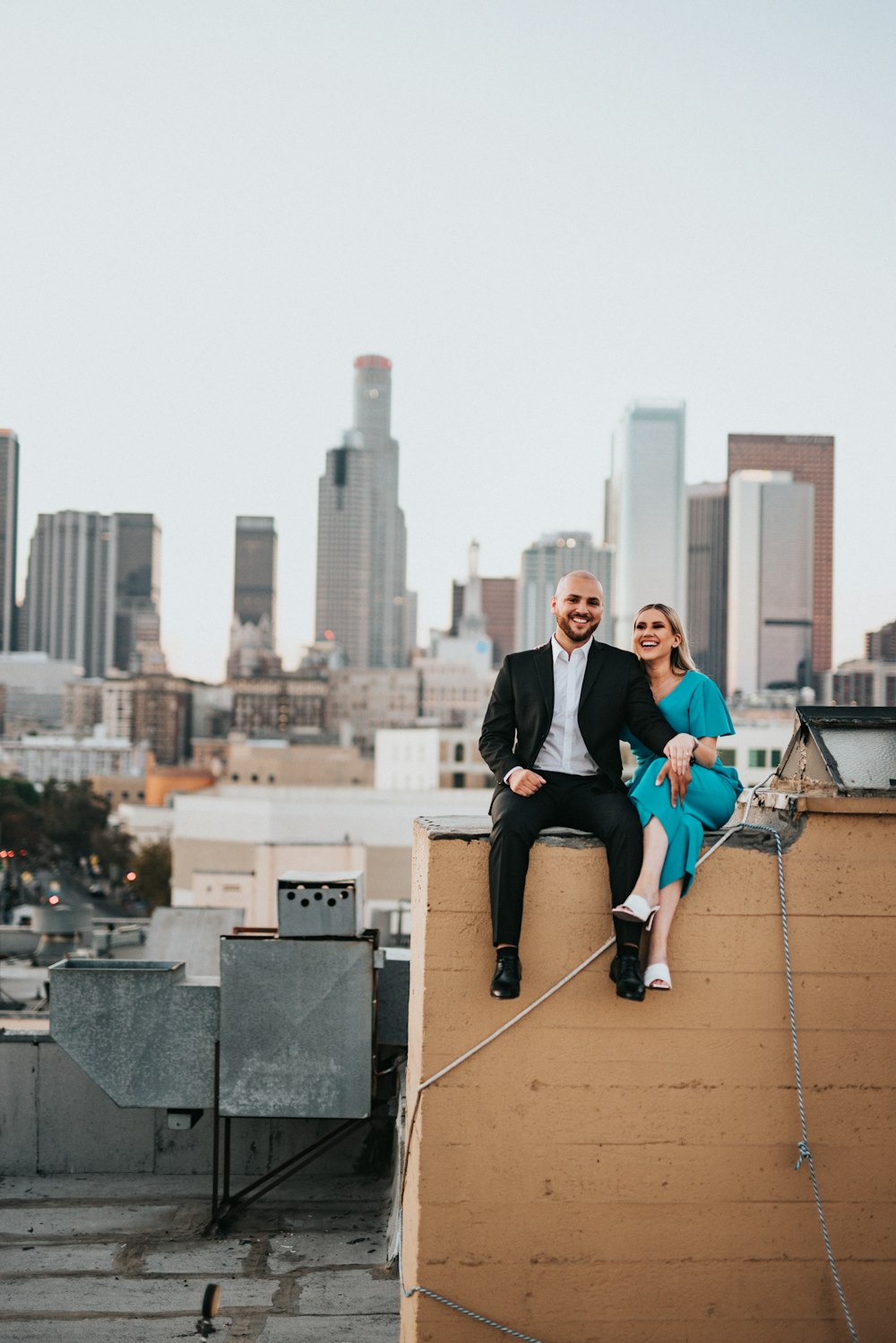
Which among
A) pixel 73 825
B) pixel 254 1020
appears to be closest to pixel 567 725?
pixel 254 1020

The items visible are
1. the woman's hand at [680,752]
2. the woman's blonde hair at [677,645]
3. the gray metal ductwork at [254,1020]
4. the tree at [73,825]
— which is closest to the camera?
the woman's hand at [680,752]

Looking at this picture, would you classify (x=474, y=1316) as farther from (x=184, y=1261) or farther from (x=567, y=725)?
(x=184, y=1261)

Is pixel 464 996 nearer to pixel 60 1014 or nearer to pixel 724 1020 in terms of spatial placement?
pixel 724 1020

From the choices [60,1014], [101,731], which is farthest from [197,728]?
[60,1014]

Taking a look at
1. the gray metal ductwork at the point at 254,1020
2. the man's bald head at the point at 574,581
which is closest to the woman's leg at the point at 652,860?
the man's bald head at the point at 574,581

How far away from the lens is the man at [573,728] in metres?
4.16

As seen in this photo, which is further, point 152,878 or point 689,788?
point 152,878

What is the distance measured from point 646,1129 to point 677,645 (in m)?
1.84

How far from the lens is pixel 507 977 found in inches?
157

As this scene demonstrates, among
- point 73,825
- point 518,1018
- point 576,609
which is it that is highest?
point 576,609

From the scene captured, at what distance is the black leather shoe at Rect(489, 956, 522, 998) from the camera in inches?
157

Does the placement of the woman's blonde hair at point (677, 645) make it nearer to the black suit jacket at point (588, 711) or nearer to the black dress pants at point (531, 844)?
the black suit jacket at point (588, 711)

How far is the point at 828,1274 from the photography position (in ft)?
13.7

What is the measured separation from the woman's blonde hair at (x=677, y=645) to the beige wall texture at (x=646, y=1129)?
813 millimetres
